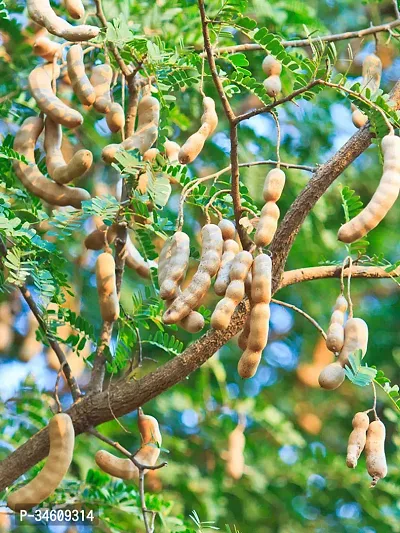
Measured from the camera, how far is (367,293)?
13.4ft

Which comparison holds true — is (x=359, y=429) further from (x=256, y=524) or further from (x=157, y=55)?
(x=256, y=524)

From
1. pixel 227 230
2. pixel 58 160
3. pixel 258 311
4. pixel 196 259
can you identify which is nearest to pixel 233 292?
pixel 258 311

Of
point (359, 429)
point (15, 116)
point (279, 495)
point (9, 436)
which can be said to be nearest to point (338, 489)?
point (279, 495)

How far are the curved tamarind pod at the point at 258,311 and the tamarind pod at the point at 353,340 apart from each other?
0.14 metres

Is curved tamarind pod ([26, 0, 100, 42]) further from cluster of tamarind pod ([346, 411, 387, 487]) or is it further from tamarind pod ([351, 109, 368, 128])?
cluster of tamarind pod ([346, 411, 387, 487])

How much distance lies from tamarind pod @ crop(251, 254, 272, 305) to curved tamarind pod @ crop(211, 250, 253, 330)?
1cm

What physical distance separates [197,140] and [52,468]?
1.82 ft

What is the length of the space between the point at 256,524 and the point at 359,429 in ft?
6.47

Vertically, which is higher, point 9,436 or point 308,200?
point 308,200

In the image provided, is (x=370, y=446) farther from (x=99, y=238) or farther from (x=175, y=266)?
(x=99, y=238)

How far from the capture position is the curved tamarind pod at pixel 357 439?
1.29 metres

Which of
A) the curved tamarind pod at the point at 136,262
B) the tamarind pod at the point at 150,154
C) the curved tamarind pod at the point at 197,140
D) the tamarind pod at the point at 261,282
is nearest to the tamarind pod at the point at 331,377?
the tamarind pod at the point at 261,282

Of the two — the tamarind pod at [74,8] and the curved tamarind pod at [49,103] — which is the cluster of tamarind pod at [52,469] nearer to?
the curved tamarind pod at [49,103]

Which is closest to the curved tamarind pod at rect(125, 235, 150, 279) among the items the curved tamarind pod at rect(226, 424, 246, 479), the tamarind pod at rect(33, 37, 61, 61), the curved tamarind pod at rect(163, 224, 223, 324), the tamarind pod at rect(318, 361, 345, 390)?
the tamarind pod at rect(33, 37, 61, 61)
